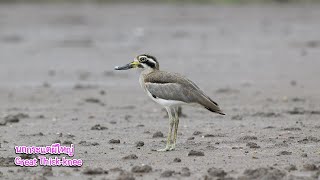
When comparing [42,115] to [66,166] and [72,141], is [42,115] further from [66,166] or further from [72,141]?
[66,166]

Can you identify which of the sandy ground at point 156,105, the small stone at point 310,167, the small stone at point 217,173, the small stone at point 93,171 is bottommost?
the sandy ground at point 156,105

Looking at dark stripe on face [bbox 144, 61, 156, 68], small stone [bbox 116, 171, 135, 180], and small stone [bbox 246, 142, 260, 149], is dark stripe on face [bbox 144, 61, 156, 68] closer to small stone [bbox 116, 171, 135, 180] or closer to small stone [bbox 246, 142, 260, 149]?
small stone [bbox 246, 142, 260, 149]

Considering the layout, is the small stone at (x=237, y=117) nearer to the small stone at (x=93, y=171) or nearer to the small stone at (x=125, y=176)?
the small stone at (x=93, y=171)

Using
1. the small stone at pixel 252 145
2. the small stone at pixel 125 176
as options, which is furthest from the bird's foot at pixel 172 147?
the small stone at pixel 125 176

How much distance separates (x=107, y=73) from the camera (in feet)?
71.9

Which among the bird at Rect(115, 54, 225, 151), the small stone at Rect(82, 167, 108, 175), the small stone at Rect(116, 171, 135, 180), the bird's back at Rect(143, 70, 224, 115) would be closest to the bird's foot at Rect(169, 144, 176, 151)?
the bird at Rect(115, 54, 225, 151)

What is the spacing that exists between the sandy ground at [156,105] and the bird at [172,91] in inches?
19.7

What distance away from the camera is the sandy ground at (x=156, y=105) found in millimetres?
10727

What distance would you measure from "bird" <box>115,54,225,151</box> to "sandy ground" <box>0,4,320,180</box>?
1.64 ft

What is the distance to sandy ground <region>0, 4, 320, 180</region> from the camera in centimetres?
1073

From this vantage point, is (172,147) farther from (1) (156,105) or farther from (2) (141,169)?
(1) (156,105)

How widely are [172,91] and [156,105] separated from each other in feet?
16.3

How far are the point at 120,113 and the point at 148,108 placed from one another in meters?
0.77

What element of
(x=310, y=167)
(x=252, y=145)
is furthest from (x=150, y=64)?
(x=310, y=167)
